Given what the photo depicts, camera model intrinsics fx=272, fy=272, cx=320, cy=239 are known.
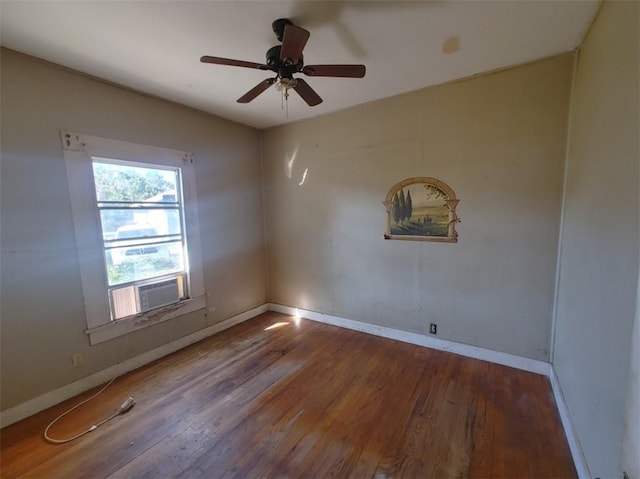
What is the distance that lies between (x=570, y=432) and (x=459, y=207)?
5.97 ft

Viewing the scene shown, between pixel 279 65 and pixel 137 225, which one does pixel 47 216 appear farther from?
pixel 279 65

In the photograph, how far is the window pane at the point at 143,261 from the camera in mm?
2557

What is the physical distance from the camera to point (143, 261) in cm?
277

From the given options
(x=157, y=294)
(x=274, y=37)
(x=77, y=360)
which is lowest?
(x=77, y=360)

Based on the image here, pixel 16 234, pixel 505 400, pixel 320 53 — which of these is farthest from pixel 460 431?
pixel 16 234

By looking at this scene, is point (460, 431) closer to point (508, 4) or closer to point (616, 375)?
point (616, 375)

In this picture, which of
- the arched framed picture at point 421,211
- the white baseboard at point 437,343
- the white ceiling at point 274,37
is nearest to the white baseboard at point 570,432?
the white baseboard at point 437,343

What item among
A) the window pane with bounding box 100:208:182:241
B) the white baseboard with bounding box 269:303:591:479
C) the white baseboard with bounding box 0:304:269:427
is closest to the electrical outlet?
the white baseboard with bounding box 0:304:269:427

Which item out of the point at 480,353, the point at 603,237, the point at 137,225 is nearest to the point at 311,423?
the point at 480,353

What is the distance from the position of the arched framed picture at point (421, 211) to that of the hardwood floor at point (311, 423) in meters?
1.26

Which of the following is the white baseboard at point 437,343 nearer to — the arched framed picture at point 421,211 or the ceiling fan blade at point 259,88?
the arched framed picture at point 421,211

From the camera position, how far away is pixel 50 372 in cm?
220

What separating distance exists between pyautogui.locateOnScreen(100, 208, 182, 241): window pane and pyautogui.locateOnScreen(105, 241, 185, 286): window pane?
0.42ft

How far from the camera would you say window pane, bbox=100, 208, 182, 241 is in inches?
98.5
